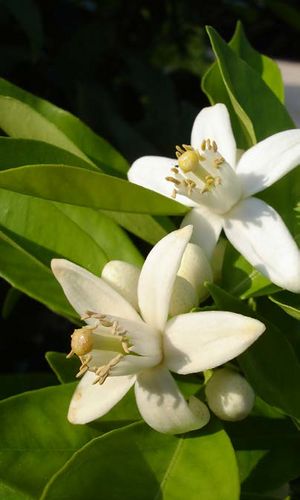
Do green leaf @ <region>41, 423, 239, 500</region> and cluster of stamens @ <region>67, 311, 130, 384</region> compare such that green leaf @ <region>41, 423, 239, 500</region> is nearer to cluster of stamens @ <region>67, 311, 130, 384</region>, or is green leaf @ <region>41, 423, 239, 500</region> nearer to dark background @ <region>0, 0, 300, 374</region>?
cluster of stamens @ <region>67, 311, 130, 384</region>

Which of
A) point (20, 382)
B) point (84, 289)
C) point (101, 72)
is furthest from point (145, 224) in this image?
point (101, 72)

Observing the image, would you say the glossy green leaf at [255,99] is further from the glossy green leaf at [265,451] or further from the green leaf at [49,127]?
the glossy green leaf at [265,451]

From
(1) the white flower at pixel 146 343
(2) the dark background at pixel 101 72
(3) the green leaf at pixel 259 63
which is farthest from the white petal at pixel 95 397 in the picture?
(2) the dark background at pixel 101 72

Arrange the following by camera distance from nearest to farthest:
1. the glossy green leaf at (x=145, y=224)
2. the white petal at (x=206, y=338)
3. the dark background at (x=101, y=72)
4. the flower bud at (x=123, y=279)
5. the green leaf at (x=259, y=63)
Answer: the white petal at (x=206, y=338) < the flower bud at (x=123, y=279) < the glossy green leaf at (x=145, y=224) < the green leaf at (x=259, y=63) < the dark background at (x=101, y=72)

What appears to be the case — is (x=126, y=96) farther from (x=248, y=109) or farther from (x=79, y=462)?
(x=79, y=462)

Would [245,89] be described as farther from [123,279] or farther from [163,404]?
[163,404]

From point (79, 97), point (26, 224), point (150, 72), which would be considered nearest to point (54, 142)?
point (26, 224)

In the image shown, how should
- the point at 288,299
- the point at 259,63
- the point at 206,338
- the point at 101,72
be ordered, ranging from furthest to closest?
1. the point at 101,72
2. the point at 259,63
3. the point at 288,299
4. the point at 206,338
